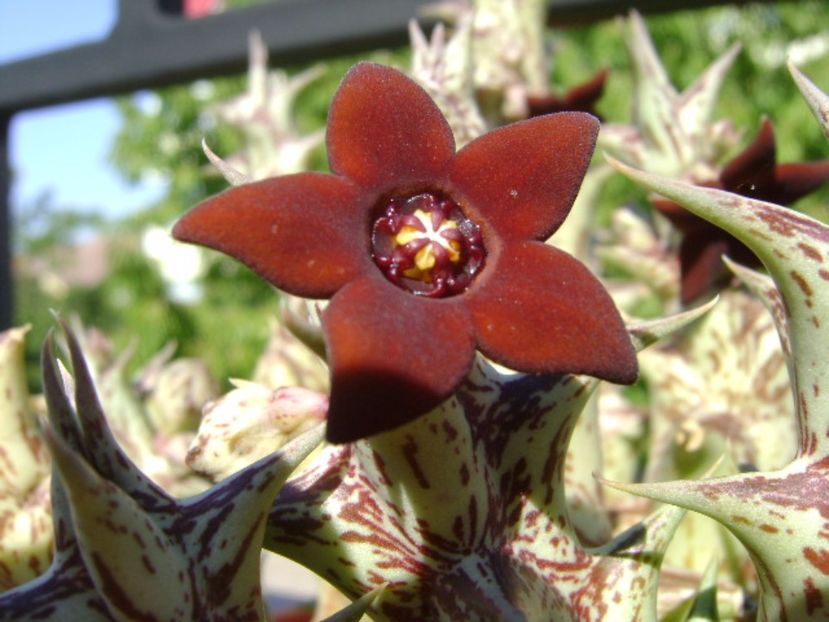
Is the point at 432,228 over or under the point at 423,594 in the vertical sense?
over

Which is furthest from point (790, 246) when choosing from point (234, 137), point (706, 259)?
point (234, 137)

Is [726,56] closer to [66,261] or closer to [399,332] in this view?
[399,332]

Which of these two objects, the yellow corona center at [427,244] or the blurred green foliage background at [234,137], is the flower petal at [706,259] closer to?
the yellow corona center at [427,244]

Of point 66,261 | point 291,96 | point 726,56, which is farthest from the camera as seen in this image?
point 66,261

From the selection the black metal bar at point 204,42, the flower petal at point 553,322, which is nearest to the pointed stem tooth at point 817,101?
the flower petal at point 553,322

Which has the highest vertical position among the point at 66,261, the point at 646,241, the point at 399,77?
the point at 399,77

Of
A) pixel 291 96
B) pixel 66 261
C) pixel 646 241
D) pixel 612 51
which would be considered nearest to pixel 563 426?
pixel 646 241
